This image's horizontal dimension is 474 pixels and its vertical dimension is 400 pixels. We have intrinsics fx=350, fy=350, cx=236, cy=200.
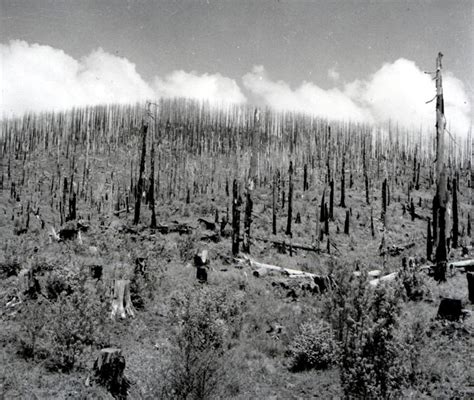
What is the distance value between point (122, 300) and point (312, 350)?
17.1ft

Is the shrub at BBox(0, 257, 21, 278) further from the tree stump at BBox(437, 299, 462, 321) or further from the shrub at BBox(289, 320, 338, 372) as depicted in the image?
the tree stump at BBox(437, 299, 462, 321)

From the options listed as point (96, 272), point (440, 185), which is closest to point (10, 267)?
point (96, 272)

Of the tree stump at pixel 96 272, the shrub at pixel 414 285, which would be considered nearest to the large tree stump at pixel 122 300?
the tree stump at pixel 96 272

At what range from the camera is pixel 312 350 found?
7691mm

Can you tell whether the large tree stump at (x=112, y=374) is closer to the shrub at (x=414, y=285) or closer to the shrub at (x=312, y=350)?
the shrub at (x=312, y=350)

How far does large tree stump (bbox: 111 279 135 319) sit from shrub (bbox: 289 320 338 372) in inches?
176

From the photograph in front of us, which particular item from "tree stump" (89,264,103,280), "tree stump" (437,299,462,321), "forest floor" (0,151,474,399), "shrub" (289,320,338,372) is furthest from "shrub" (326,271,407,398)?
"tree stump" (89,264,103,280)

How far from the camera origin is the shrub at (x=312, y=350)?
7.59 m

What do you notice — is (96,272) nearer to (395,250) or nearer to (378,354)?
(378,354)

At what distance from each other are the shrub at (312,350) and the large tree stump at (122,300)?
448cm

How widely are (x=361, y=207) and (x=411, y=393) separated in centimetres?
5250

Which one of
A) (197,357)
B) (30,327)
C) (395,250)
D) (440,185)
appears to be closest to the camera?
(197,357)

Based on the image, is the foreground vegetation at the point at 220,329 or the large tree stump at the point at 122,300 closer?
the foreground vegetation at the point at 220,329

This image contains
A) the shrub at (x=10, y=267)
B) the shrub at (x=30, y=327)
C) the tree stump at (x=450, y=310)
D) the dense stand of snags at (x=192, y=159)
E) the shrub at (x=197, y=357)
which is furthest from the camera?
the dense stand of snags at (x=192, y=159)
